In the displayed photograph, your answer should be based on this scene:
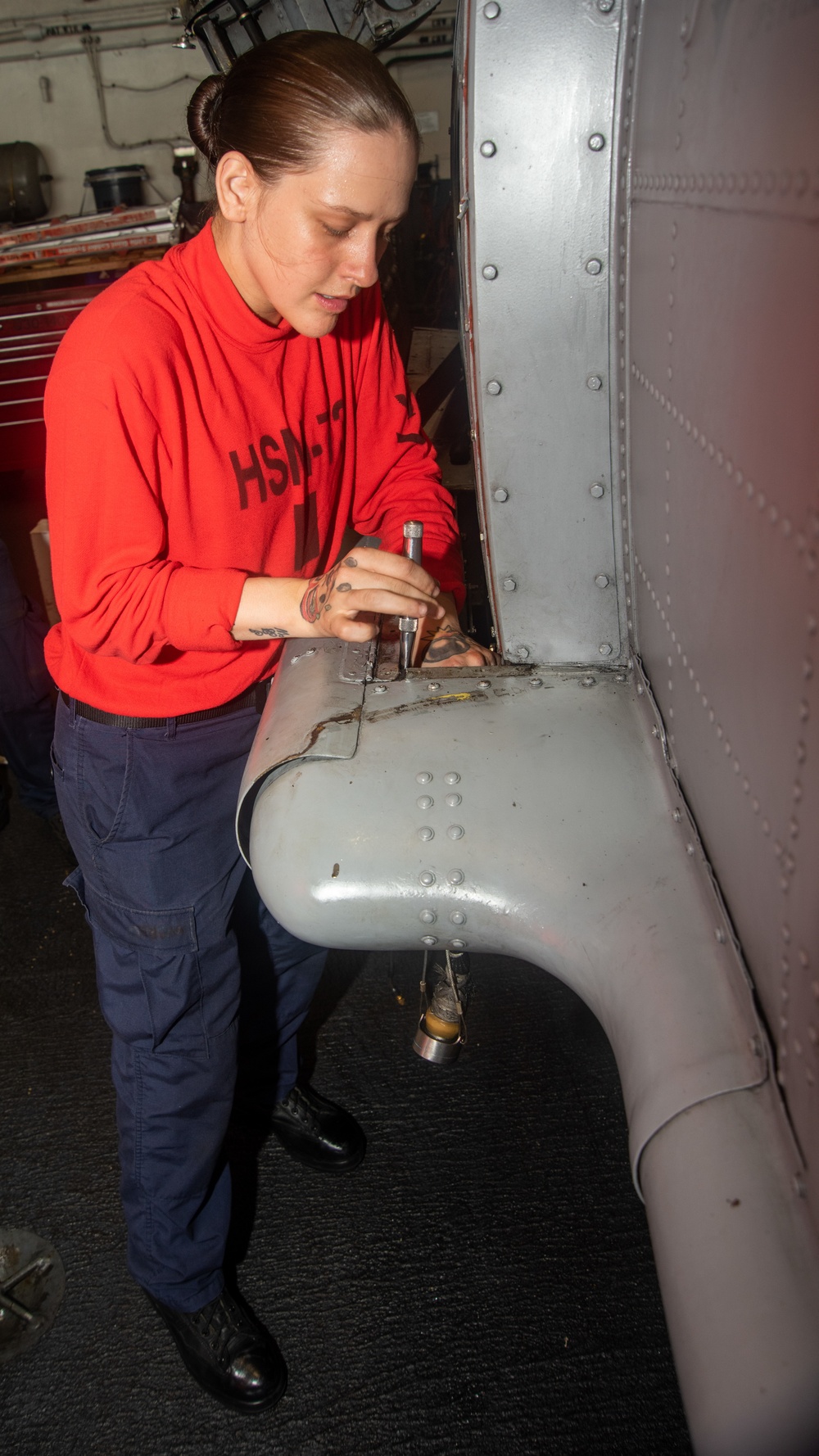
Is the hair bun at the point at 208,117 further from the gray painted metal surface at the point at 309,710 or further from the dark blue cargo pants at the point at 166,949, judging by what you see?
the dark blue cargo pants at the point at 166,949

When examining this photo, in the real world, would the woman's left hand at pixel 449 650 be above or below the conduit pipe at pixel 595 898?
above

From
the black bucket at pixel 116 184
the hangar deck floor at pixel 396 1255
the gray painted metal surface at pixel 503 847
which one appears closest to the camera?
the gray painted metal surface at pixel 503 847

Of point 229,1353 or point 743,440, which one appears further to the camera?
point 229,1353

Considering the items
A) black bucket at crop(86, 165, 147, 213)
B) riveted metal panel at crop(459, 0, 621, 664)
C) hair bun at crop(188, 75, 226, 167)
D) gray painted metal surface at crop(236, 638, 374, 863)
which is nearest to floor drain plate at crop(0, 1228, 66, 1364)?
gray painted metal surface at crop(236, 638, 374, 863)

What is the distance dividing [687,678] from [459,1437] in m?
1.40

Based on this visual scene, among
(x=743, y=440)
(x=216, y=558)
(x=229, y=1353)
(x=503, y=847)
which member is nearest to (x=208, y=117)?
(x=216, y=558)

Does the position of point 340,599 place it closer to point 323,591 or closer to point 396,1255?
point 323,591

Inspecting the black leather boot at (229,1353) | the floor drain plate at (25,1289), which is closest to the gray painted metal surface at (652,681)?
the black leather boot at (229,1353)

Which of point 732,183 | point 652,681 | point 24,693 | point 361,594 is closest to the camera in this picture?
point 732,183

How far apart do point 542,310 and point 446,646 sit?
0.51 meters

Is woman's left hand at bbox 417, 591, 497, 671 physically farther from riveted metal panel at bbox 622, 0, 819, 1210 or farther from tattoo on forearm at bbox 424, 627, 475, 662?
riveted metal panel at bbox 622, 0, 819, 1210

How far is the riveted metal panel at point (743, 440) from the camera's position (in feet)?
2.25

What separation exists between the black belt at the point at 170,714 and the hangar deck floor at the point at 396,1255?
1.16m

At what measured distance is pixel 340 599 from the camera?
1162 mm
